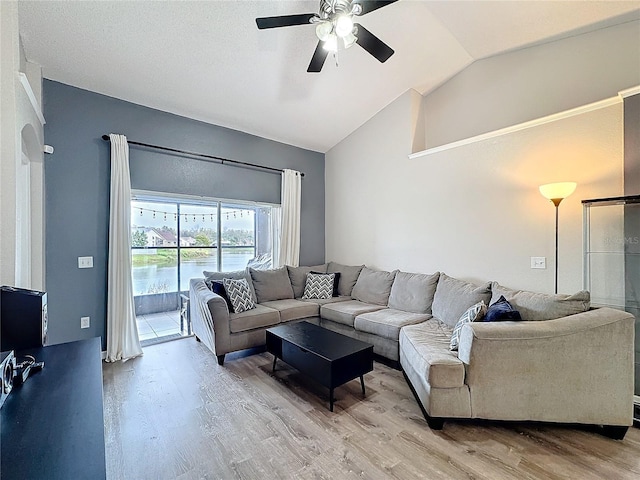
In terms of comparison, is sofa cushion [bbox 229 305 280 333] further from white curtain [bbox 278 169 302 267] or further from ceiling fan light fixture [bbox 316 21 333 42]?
ceiling fan light fixture [bbox 316 21 333 42]

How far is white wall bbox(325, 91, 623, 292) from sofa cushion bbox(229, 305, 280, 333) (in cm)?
183

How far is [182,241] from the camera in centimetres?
430

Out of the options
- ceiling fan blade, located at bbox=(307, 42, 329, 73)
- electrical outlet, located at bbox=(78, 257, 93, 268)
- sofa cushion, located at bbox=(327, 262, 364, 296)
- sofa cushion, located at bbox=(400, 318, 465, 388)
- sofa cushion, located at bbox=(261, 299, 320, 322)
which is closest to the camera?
sofa cushion, located at bbox=(400, 318, 465, 388)

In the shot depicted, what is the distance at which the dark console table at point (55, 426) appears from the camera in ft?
2.69

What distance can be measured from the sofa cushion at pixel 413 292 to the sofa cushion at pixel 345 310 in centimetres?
27

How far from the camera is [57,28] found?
2600 mm

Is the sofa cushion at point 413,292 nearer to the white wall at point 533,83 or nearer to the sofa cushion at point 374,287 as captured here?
the sofa cushion at point 374,287

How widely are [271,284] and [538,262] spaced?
320 cm

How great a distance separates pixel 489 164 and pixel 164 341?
177 inches

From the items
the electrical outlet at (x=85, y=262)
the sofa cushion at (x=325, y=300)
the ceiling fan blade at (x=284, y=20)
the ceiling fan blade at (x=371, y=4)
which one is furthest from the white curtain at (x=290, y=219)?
the ceiling fan blade at (x=371, y=4)

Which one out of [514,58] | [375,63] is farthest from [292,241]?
[514,58]

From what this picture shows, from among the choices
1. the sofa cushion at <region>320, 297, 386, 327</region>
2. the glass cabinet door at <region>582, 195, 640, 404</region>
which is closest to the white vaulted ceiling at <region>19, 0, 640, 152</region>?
the glass cabinet door at <region>582, 195, 640, 404</region>

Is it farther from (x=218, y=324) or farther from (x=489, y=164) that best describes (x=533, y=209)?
(x=218, y=324)

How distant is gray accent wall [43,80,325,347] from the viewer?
3213mm
